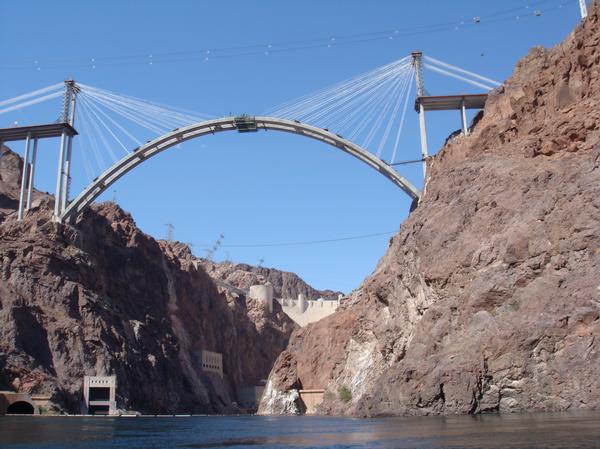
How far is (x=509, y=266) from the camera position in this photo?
50.0 metres

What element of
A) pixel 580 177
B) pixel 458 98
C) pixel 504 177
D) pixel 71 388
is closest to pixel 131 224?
pixel 71 388

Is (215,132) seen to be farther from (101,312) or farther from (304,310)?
(304,310)

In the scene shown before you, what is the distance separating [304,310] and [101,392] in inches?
4187

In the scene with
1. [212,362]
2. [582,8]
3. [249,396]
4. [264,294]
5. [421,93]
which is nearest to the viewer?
[582,8]

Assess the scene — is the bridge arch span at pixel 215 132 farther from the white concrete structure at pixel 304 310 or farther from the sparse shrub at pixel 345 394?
the white concrete structure at pixel 304 310

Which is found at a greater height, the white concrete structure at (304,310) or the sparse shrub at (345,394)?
the white concrete structure at (304,310)

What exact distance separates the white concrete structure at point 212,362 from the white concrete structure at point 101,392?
46.0 m

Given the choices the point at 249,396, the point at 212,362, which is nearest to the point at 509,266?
the point at 212,362

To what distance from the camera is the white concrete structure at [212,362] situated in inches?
5492

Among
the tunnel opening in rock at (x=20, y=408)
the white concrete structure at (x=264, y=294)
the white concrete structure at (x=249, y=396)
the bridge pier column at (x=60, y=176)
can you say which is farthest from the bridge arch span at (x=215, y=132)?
the white concrete structure at (x=264, y=294)

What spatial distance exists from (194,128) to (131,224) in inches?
1495

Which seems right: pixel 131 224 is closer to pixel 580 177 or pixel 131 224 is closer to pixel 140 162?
pixel 140 162

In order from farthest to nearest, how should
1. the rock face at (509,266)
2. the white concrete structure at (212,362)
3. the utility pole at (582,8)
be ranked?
the white concrete structure at (212,362) → the utility pole at (582,8) → the rock face at (509,266)

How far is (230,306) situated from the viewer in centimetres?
17000
